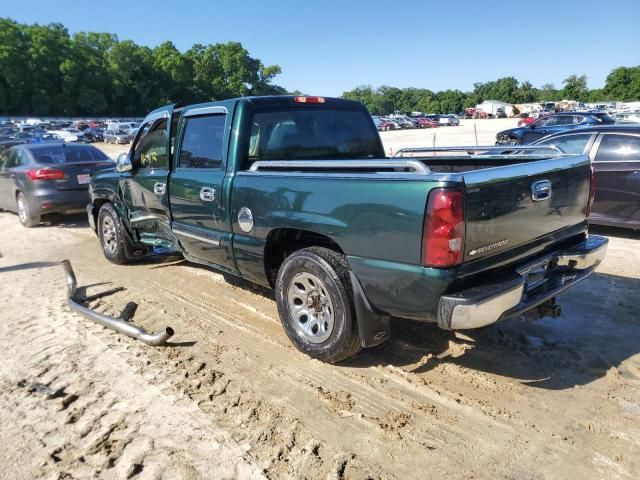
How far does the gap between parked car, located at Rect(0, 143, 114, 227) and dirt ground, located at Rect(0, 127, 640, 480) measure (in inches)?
182

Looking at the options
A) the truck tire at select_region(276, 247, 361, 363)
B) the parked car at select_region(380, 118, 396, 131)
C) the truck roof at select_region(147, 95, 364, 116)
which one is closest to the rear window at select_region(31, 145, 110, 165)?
the truck roof at select_region(147, 95, 364, 116)

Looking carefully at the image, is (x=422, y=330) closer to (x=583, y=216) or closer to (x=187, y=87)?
(x=583, y=216)

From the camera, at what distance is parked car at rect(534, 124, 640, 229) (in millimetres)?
7227

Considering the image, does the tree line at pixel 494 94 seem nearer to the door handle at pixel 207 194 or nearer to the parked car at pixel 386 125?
the parked car at pixel 386 125

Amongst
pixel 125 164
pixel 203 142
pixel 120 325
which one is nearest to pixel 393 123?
pixel 125 164

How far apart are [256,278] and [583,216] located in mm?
2702

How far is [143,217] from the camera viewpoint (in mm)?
5922

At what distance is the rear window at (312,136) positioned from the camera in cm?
450

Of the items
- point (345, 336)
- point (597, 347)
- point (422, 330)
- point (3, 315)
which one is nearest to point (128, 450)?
point (345, 336)

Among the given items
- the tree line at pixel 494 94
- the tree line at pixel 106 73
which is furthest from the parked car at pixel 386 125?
the tree line at pixel 494 94

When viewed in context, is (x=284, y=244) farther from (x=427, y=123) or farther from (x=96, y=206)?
(x=427, y=123)

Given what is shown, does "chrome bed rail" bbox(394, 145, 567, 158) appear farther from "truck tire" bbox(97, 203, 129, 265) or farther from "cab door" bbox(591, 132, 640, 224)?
"truck tire" bbox(97, 203, 129, 265)

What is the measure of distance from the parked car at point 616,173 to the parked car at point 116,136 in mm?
41233

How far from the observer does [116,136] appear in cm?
4475
